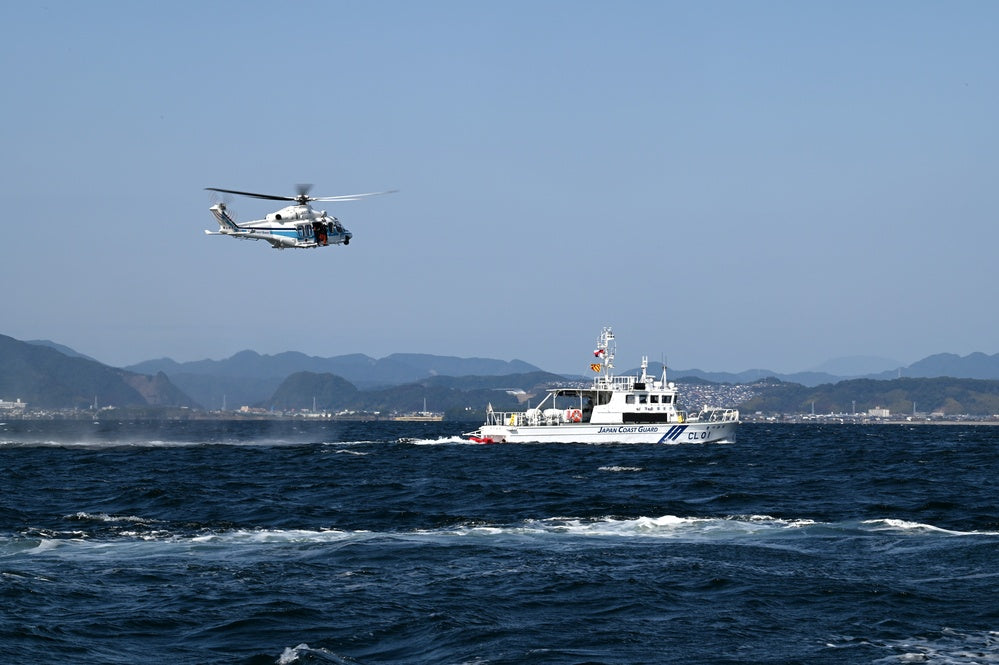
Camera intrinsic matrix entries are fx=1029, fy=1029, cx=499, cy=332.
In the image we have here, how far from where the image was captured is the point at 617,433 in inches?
3435

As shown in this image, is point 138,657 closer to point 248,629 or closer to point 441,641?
point 248,629

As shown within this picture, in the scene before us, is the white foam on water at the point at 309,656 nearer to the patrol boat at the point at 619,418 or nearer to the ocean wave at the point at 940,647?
the ocean wave at the point at 940,647

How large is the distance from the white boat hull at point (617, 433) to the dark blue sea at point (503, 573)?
3842cm

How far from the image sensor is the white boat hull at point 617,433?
8694 cm

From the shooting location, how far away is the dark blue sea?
57.8ft

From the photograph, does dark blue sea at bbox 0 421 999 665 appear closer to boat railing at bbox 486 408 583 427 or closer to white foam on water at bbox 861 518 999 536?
white foam on water at bbox 861 518 999 536

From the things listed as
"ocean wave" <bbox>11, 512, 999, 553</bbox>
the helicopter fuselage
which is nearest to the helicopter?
the helicopter fuselage

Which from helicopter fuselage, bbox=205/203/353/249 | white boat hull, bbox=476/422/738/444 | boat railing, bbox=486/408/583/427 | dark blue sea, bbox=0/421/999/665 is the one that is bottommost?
dark blue sea, bbox=0/421/999/665

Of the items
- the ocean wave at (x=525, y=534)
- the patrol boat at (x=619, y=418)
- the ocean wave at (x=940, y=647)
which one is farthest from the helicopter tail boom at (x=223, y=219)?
the ocean wave at (x=940, y=647)

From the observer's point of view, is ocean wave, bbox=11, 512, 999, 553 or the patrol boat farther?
the patrol boat

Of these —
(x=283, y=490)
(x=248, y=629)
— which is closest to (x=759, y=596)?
(x=248, y=629)

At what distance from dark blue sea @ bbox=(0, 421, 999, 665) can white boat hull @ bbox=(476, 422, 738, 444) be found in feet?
126

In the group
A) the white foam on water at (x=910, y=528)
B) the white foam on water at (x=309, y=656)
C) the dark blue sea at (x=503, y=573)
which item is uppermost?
the white foam on water at (x=910, y=528)

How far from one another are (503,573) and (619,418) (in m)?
64.5
